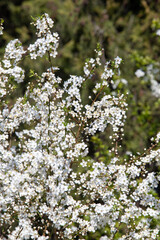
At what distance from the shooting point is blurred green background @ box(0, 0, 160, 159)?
494 centimetres

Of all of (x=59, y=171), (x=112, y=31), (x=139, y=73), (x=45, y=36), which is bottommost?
(x=59, y=171)

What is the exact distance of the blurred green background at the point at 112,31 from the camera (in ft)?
16.2

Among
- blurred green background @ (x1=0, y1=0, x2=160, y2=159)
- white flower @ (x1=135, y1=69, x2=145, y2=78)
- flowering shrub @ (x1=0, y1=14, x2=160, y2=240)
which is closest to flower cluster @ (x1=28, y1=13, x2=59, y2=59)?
flowering shrub @ (x1=0, y1=14, x2=160, y2=240)

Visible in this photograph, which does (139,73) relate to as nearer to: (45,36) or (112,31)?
(112,31)

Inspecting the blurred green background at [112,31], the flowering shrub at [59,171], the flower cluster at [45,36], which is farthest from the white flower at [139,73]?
the flower cluster at [45,36]

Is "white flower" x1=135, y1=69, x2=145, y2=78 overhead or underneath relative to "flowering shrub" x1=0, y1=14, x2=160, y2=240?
overhead

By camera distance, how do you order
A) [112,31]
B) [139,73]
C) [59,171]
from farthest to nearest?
[112,31]
[139,73]
[59,171]

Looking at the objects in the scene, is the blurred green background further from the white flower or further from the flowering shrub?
the flowering shrub

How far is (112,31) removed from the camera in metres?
6.61

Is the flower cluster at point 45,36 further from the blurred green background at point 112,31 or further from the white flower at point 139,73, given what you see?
the white flower at point 139,73

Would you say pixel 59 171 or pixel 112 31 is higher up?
pixel 112 31

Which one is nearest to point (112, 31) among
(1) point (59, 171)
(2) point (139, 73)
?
(2) point (139, 73)

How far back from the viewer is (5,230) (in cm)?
237

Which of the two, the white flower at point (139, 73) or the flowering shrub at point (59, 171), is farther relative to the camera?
the white flower at point (139, 73)
